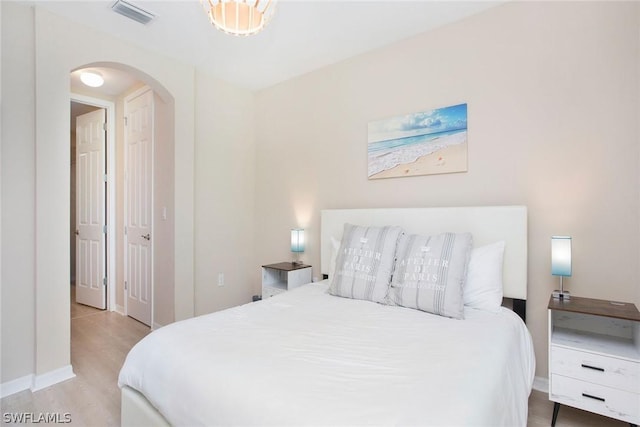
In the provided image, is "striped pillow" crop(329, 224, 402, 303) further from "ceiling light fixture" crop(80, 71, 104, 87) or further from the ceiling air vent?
"ceiling light fixture" crop(80, 71, 104, 87)

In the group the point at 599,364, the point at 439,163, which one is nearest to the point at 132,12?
the point at 439,163

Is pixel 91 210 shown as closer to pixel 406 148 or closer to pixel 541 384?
pixel 406 148

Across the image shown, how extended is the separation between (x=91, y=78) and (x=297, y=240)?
2.70 metres

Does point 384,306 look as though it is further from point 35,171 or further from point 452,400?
point 35,171

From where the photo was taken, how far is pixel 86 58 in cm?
250

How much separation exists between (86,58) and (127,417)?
8.51ft

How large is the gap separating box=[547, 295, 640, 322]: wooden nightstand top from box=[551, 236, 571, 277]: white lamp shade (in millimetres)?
169

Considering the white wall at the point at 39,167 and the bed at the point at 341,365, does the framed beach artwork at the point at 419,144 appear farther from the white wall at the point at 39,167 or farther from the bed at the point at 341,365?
the white wall at the point at 39,167

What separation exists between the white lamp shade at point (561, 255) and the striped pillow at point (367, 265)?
36.2 inches

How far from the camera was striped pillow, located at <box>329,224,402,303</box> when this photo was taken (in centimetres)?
213

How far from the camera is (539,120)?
2107 millimetres

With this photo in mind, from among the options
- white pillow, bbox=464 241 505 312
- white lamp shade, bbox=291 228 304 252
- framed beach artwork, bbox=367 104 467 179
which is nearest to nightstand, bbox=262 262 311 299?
white lamp shade, bbox=291 228 304 252

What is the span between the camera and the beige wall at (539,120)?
1874 millimetres

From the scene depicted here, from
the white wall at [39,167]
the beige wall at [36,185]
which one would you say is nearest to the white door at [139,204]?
the white wall at [39,167]
